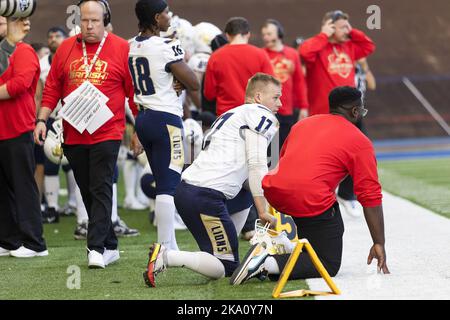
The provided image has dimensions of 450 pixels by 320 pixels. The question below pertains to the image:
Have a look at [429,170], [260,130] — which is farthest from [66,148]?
[429,170]

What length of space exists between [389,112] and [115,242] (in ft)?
59.7

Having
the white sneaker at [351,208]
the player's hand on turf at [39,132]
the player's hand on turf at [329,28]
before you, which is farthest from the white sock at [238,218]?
the player's hand on turf at [329,28]

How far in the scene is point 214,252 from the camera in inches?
281

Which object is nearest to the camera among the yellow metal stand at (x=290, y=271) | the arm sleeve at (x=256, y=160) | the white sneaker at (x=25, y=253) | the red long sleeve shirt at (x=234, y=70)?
the yellow metal stand at (x=290, y=271)

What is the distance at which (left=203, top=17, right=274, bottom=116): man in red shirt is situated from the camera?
10.4 m

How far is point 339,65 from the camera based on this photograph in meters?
11.7

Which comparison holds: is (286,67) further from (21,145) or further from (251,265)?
(251,265)

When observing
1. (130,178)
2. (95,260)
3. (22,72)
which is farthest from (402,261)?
(130,178)

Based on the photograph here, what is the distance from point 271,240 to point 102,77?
197cm

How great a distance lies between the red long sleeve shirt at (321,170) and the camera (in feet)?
22.7

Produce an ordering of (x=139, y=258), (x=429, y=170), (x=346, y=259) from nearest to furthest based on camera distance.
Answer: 1. (x=346, y=259)
2. (x=139, y=258)
3. (x=429, y=170)

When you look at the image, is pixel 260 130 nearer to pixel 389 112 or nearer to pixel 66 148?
pixel 66 148

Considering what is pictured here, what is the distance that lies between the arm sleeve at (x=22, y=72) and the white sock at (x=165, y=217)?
4.93 ft

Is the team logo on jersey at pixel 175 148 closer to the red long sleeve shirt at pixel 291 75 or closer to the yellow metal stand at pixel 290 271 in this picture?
the yellow metal stand at pixel 290 271
